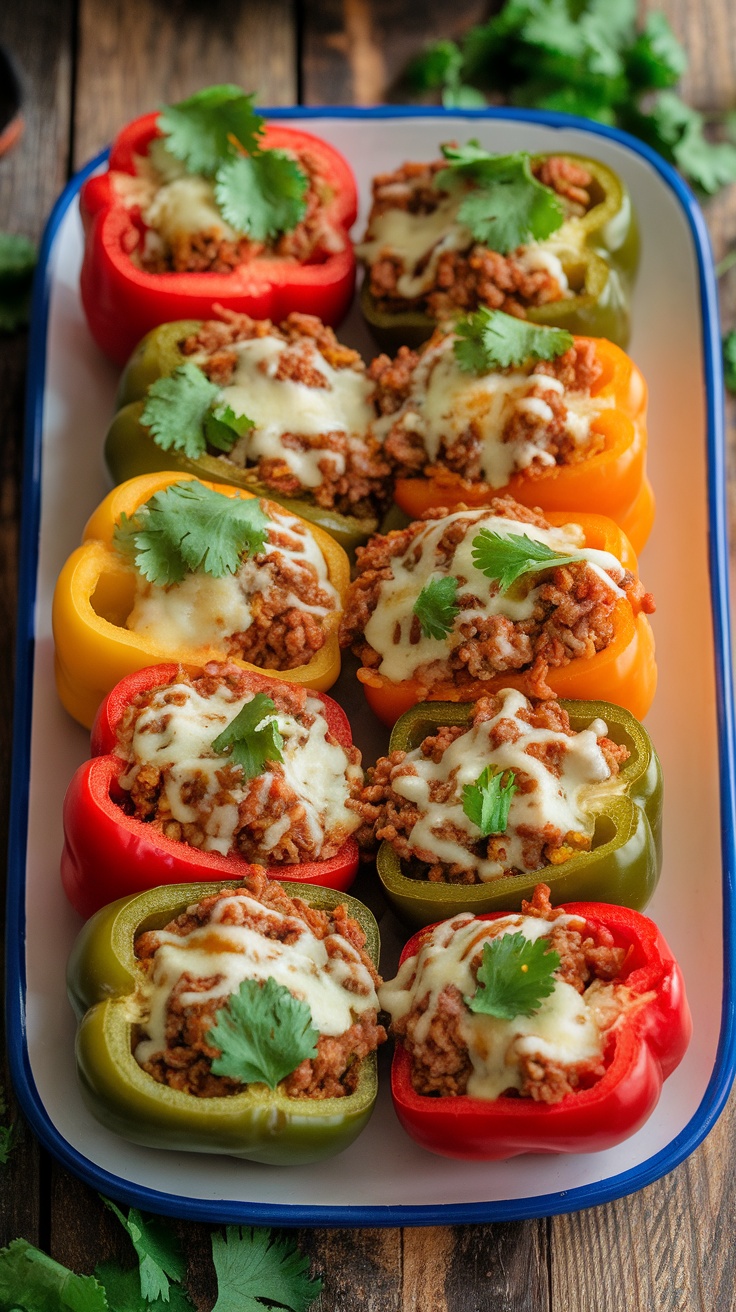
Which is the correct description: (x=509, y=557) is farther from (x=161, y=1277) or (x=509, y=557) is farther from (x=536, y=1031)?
(x=161, y=1277)

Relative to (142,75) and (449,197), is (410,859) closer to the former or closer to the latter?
(449,197)

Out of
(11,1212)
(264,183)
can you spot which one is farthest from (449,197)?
(11,1212)

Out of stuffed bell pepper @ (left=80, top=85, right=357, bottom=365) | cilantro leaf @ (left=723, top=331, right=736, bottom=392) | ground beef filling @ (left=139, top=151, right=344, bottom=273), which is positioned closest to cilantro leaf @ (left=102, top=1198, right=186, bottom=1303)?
stuffed bell pepper @ (left=80, top=85, right=357, bottom=365)

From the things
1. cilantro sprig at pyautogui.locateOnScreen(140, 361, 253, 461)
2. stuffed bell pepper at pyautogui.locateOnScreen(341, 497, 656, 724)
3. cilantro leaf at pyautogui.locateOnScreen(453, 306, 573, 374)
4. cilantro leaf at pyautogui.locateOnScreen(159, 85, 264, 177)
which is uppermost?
cilantro leaf at pyautogui.locateOnScreen(159, 85, 264, 177)

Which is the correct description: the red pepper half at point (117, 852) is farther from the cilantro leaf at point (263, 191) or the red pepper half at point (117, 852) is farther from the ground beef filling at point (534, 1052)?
the cilantro leaf at point (263, 191)

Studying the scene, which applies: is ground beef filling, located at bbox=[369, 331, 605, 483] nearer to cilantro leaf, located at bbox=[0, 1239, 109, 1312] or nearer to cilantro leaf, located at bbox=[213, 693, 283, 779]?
cilantro leaf, located at bbox=[213, 693, 283, 779]

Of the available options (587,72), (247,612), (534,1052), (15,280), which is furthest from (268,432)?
(587,72)

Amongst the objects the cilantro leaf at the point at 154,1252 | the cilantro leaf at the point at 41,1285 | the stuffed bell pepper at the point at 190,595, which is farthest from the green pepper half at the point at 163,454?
the cilantro leaf at the point at 41,1285
